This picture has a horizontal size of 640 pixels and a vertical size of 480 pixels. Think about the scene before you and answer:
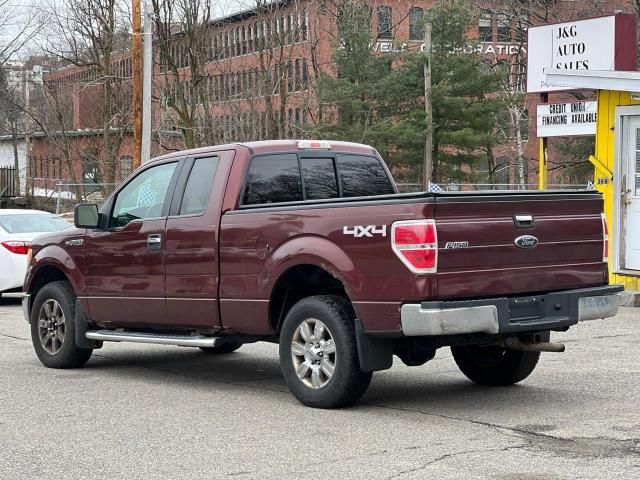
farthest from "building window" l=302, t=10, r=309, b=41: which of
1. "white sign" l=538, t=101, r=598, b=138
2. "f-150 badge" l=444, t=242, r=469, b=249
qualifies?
"f-150 badge" l=444, t=242, r=469, b=249

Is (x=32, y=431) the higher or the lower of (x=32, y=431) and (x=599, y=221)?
the lower

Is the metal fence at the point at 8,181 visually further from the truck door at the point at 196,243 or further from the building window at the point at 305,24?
the truck door at the point at 196,243

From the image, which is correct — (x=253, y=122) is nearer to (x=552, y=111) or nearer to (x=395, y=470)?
(x=552, y=111)

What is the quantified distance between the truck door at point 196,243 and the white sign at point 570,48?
371 inches

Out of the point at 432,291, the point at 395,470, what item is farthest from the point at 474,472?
the point at 432,291

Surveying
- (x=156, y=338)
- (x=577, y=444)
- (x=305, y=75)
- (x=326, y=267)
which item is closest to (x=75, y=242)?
(x=156, y=338)

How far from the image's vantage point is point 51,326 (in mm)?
10852

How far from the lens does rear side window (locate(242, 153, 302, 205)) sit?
9133 millimetres

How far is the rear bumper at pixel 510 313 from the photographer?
738 centimetres

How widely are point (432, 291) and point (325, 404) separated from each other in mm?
1329

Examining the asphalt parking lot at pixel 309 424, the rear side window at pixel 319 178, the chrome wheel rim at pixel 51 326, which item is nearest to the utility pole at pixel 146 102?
the chrome wheel rim at pixel 51 326

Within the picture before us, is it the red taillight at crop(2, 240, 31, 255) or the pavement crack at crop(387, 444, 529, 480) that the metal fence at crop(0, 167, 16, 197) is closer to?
the red taillight at crop(2, 240, 31, 255)

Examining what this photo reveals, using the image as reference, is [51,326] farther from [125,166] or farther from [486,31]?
[486,31]

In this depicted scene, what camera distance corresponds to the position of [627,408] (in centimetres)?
804
